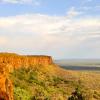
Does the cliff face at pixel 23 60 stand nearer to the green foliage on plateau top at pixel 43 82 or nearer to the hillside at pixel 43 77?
the hillside at pixel 43 77

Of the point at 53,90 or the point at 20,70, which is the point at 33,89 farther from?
the point at 20,70

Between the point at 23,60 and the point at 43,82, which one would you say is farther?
the point at 23,60

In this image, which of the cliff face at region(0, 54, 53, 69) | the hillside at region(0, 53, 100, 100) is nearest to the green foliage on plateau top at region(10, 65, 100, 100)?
the hillside at region(0, 53, 100, 100)

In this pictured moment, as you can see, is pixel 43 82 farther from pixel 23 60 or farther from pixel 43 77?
pixel 23 60

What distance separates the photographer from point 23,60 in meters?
105

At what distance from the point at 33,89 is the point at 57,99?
14.9m

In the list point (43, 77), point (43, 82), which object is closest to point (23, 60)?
point (43, 77)

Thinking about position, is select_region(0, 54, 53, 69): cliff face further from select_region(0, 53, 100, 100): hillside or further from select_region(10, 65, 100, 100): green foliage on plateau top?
select_region(10, 65, 100, 100): green foliage on plateau top

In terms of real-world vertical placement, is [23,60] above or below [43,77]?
above

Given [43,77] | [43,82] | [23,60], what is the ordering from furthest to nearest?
[43,77], [23,60], [43,82]

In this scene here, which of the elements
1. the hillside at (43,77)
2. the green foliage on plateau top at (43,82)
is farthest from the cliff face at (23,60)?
the green foliage on plateau top at (43,82)

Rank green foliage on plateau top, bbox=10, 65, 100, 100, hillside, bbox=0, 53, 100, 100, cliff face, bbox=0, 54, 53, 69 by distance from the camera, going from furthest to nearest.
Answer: cliff face, bbox=0, 54, 53, 69, hillside, bbox=0, 53, 100, 100, green foliage on plateau top, bbox=10, 65, 100, 100

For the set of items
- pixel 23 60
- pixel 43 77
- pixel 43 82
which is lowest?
pixel 43 82

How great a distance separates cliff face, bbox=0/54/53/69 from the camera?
96688mm
